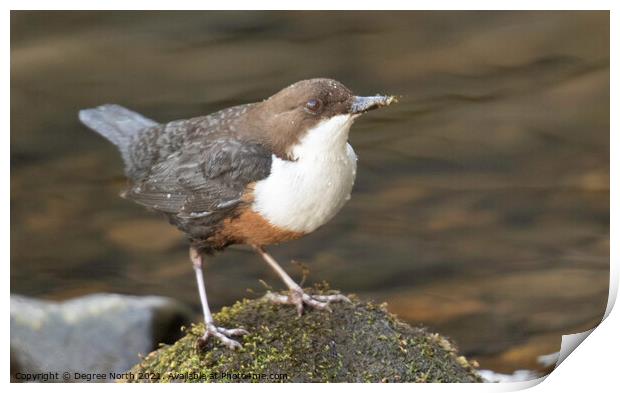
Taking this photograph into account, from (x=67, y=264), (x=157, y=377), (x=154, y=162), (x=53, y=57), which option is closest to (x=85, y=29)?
(x=53, y=57)

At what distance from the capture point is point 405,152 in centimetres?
308

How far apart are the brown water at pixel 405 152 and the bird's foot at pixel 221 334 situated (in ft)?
1.16

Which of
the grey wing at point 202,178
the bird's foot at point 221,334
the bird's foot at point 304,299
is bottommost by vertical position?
the bird's foot at point 221,334

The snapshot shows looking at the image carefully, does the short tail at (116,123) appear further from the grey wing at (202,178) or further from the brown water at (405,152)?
the grey wing at (202,178)

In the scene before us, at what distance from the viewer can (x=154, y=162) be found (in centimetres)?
306

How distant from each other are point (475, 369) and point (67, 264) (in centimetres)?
172

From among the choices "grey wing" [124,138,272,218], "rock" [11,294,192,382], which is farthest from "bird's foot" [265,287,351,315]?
"rock" [11,294,192,382]

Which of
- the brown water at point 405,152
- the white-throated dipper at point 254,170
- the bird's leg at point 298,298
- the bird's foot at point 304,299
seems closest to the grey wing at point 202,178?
the white-throated dipper at point 254,170

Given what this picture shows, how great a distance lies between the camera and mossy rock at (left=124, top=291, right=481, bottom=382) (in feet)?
9.11

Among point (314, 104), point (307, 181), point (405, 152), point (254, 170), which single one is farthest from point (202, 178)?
point (405, 152)

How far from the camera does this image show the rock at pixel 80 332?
120 inches

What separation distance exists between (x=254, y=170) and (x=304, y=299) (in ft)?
1.81

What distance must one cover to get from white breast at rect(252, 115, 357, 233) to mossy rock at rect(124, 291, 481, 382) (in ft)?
1.31

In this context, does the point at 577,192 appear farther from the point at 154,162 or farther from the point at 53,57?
the point at 53,57
